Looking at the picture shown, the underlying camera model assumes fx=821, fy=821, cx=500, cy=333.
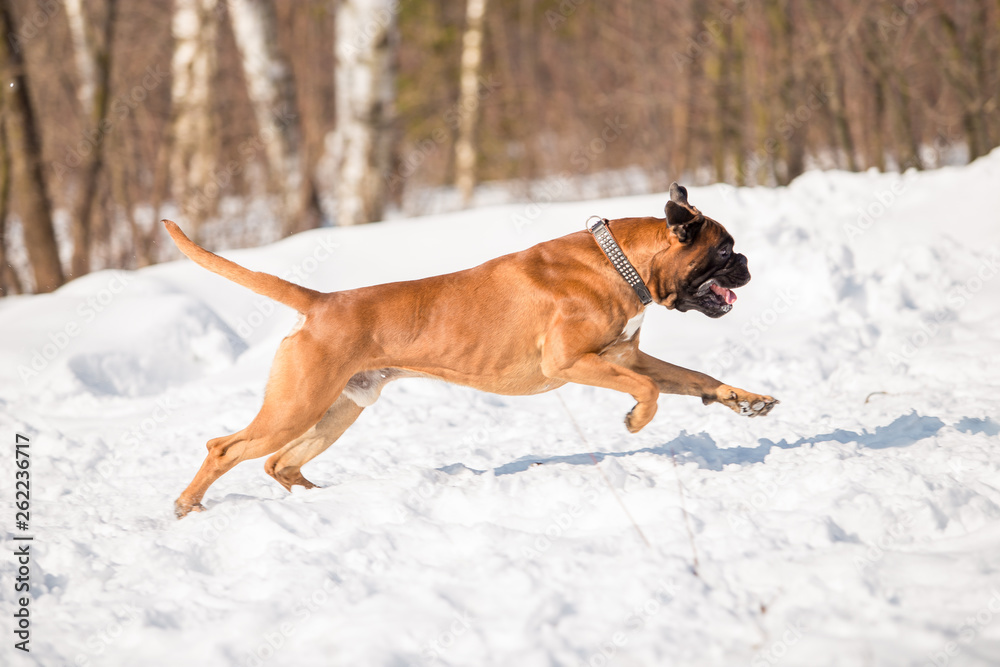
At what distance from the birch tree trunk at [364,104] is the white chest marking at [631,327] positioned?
610cm

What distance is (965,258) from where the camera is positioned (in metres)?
7.37

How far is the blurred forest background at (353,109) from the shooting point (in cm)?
958

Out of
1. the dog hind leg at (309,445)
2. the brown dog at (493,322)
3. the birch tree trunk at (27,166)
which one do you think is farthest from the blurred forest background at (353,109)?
the brown dog at (493,322)

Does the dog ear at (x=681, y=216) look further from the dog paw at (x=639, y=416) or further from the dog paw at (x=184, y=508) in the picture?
the dog paw at (x=184, y=508)

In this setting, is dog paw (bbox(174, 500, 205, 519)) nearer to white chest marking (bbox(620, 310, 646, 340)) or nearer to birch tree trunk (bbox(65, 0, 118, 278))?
white chest marking (bbox(620, 310, 646, 340))

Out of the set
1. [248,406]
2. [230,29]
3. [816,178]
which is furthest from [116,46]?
[816,178]

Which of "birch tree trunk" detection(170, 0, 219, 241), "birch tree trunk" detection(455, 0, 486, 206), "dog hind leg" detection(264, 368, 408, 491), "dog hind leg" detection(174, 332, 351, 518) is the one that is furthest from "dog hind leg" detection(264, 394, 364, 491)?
"birch tree trunk" detection(455, 0, 486, 206)

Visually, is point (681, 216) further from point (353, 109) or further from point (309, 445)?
point (353, 109)

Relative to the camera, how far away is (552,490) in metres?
3.74

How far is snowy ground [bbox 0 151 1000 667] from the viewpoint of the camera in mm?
2672

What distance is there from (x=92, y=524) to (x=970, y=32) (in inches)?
414

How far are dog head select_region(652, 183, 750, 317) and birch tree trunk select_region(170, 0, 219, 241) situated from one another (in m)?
8.14

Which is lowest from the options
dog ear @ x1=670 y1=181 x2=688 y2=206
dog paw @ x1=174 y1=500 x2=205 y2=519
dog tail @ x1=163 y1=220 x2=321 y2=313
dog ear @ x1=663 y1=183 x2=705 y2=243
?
dog paw @ x1=174 y1=500 x2=205 y2=519

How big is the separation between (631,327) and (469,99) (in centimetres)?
1167
